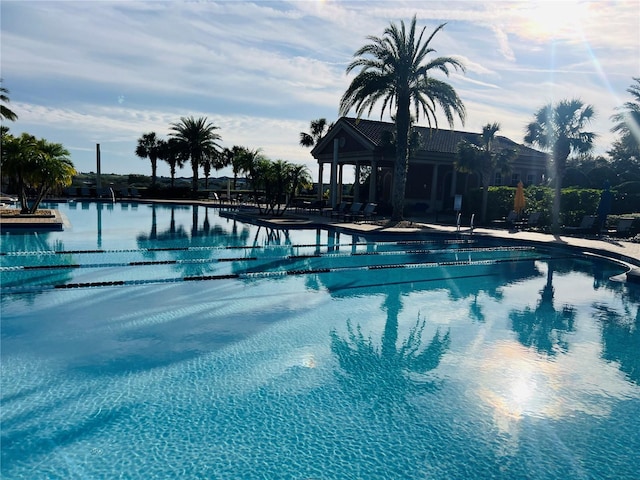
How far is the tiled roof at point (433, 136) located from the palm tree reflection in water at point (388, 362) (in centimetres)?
2362

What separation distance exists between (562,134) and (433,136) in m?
11.7

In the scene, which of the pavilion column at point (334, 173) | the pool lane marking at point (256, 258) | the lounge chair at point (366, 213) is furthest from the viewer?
the pavilion column at point (334, 173)

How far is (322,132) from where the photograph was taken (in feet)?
186

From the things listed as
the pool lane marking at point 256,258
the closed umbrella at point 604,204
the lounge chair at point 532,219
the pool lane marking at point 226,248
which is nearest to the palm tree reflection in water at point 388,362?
the pool lane marking at point 256,258

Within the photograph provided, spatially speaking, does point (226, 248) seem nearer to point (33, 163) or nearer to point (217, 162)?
point (33, 163)

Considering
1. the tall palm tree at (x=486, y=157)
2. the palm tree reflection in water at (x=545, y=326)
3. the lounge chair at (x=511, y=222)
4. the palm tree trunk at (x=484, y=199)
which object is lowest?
the palm tree reflection in water at (x=545, y=326)

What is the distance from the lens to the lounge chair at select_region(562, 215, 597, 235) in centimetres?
2280

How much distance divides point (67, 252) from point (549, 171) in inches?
1323

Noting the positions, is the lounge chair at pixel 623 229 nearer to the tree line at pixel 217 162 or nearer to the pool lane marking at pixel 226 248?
the pool lane marking at pixel 226 248

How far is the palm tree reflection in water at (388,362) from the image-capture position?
20.8 ft

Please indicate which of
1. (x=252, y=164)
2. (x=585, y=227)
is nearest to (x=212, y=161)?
(x=252, y=164)

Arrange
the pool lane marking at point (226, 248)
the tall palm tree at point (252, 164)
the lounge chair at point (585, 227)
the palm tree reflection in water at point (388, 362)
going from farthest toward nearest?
the tall palm tree at point (252, 164) → the lounge chair at point (585, 227) → the pool lane marking at point (226, 248) → the palm tree reflection in water at point (388, 362)

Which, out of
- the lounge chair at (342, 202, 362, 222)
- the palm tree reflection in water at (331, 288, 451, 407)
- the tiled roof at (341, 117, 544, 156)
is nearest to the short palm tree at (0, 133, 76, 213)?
the lounge chair at (342, 202, 362, 222)

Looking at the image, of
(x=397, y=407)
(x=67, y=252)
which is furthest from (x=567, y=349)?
(x=67, y=252)
